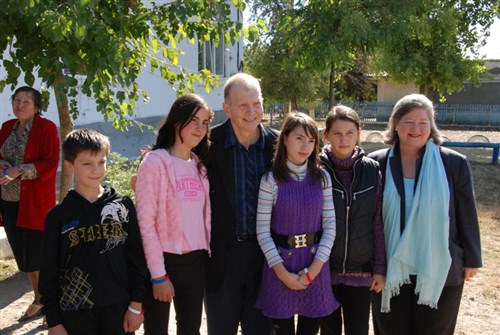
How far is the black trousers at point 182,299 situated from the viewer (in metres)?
2.66

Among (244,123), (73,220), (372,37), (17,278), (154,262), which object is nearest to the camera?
(73,220)

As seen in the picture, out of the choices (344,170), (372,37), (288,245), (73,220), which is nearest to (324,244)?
(288,245)

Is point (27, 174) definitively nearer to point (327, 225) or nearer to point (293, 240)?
point (293, 240)

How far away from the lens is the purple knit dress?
267 cm

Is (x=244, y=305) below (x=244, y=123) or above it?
below

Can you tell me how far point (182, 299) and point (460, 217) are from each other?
1.72 metres

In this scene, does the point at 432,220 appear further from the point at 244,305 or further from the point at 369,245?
the point at 244,305

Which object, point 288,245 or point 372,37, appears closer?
point 288,245

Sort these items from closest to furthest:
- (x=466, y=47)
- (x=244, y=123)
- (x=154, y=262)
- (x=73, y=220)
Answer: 1. (x=73, y=220)
2. (x=154, y=262)
3. (x=244, y=123)
4. (x=466, y=47)

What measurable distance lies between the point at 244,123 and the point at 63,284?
4.20ft

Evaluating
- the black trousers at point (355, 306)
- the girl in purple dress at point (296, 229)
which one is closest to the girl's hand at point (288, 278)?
the girl in purple dress at point (296, 229)

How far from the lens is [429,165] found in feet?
9.20

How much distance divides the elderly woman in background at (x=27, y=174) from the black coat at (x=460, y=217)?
9.02ft

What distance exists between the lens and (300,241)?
8.84ft
